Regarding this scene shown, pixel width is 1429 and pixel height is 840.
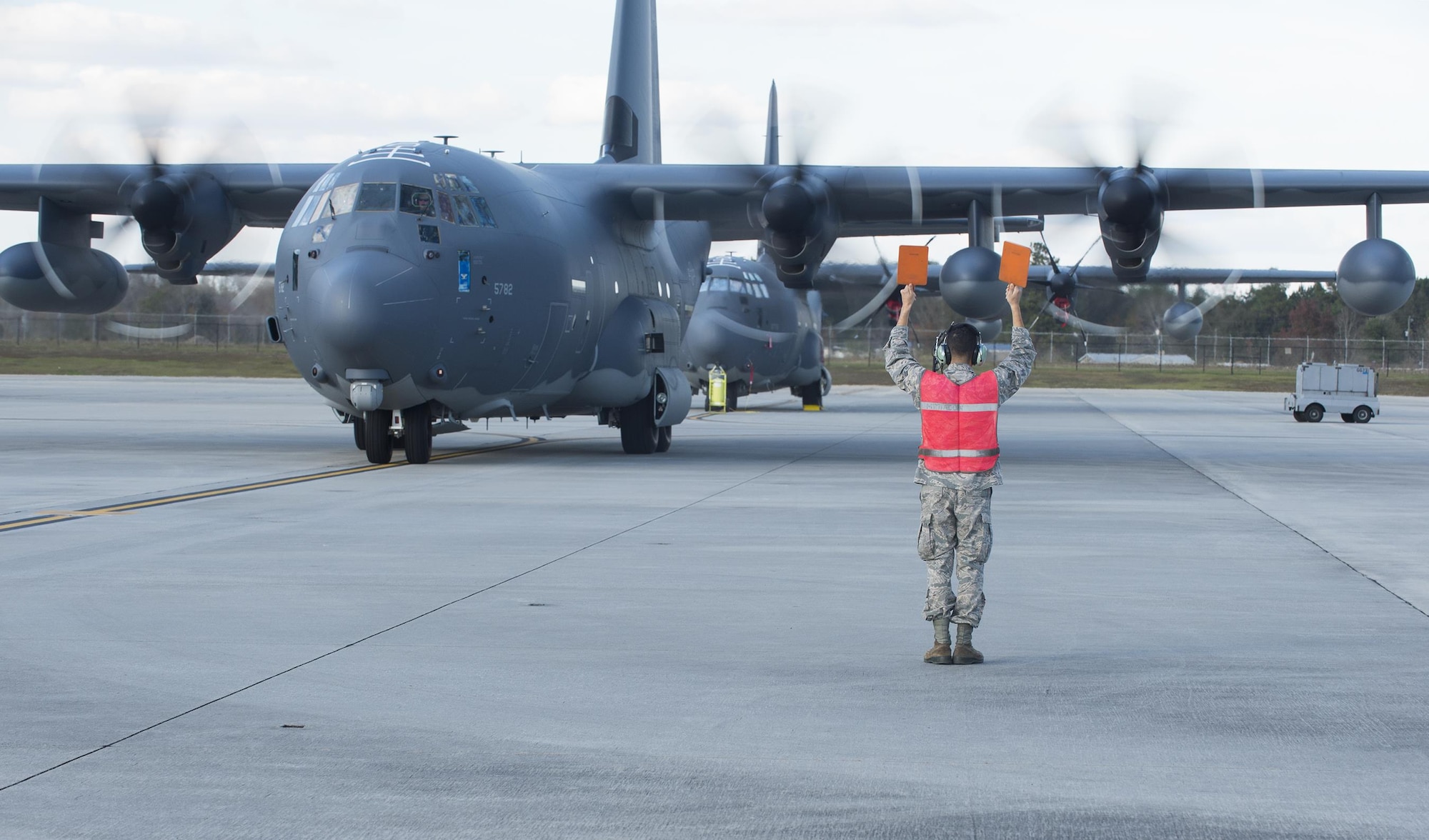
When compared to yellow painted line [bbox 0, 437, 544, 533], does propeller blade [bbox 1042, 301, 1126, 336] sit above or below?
above

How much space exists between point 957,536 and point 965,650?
1.98 ft

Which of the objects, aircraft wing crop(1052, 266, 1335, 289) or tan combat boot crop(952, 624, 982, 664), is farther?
aircraft wing crop(1052, 266, 1335, 289)

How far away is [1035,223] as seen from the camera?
3222cm

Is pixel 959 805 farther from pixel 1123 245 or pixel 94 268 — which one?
pixel 94 268

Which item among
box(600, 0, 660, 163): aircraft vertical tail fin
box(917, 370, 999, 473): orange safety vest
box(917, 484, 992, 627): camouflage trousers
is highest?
box(600, 0, 660, 163): aircraft vertical tail fin

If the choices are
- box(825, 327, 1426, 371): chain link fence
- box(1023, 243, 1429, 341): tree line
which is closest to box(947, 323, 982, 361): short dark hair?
box(825, 327, 1426, 371): chain link fence

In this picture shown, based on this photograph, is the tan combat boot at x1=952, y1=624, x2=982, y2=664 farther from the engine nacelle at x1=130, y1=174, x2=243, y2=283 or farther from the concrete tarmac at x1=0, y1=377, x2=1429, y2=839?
the engine nacelle at x1=130, y1=174, x2=243, y2=283

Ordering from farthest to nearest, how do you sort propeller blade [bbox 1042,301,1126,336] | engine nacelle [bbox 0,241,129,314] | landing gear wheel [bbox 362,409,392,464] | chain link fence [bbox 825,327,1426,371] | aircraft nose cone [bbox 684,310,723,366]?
chain link fence [bbox 825,327,1426,371] < aircraft nose cone [bbox 684,310,723,366] < propeller blade [bbox 1042,301,1126,336] < engine nacelle [bbox 0,241,129,314] < landing gear wheel [bbox 362,409,392,464]

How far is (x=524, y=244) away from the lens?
18844 millimetres

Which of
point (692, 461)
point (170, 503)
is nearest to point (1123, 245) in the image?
point (692, 461)

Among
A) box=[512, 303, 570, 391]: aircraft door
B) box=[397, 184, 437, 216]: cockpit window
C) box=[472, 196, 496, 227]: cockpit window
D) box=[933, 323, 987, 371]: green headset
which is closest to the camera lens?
box=[933, 323, 987, 371]: green headset

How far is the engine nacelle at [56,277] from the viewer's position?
878 inches

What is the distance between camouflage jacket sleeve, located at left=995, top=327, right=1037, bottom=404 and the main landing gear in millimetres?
11861

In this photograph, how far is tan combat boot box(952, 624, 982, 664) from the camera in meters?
6.95
